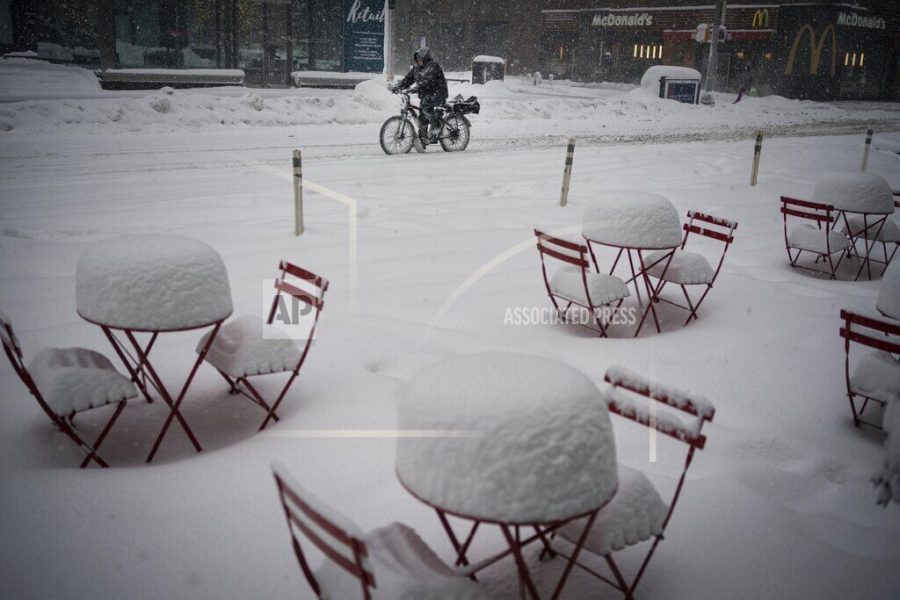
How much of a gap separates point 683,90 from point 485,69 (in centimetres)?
836

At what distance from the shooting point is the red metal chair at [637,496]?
2689 millimetres

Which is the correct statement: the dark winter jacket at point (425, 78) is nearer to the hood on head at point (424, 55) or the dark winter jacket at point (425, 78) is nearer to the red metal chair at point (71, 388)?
the hood on head at point (424, 55)

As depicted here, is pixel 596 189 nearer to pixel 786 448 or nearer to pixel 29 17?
pixel 786 448

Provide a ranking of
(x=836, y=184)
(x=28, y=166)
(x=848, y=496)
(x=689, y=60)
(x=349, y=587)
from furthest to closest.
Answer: (x=689, y=60), (x=28, y=166), (x=836, y=184), (x=848, y=496), (x=349, y=587)

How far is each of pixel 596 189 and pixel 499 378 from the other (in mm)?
9023

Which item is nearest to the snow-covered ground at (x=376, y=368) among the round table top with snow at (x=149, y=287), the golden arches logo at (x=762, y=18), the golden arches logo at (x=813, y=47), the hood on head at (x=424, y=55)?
the round table top with snow at (x=149, y=287)

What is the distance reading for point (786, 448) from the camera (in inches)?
158

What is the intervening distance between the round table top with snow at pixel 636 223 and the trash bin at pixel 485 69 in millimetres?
25649

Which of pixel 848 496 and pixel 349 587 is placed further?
pixel 848 496

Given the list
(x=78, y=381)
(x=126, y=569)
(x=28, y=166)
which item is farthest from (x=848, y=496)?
(x=28, y=166)

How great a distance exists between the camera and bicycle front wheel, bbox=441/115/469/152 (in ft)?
45.9

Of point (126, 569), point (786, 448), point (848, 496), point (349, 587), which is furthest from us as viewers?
point (786, 448)

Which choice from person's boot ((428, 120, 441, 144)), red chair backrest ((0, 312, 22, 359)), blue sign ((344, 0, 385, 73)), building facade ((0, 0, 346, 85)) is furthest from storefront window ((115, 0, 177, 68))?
red chair backrest ((0, 312, 22, 359))

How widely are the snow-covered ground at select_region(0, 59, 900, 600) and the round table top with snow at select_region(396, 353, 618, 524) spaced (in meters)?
0.90
